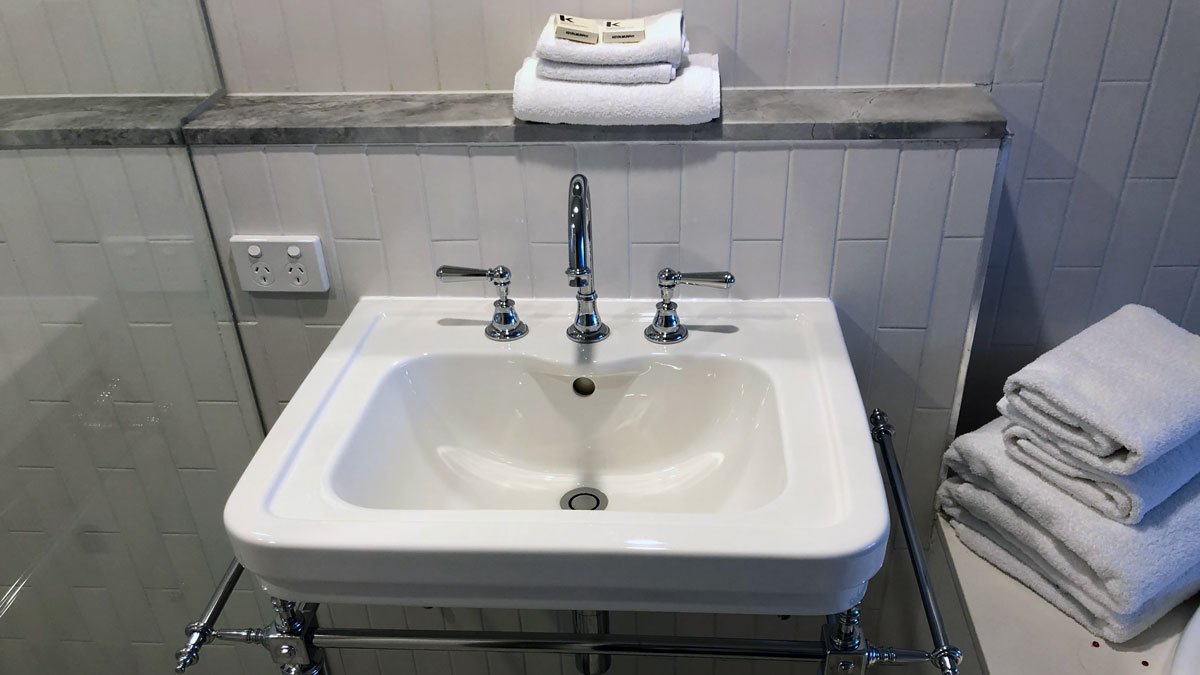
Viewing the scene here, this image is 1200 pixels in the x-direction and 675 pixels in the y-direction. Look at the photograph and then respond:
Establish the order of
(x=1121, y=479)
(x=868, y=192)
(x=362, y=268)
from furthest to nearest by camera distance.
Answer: (x=362, y=268)
(x=868, y=192)
(x=1121, y=479)

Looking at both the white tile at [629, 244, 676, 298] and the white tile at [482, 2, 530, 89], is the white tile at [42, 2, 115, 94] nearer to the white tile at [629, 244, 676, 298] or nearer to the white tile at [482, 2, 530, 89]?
the white tile at [482, 2, 530, 89]

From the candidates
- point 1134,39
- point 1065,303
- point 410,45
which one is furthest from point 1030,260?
point 410,45

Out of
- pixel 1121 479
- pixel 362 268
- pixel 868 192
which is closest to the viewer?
pixel 1121 479

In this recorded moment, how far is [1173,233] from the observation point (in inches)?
47.7

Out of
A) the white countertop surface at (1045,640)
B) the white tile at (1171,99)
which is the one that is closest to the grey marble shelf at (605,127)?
the white tile at (1171,99)

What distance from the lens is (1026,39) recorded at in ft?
3.59

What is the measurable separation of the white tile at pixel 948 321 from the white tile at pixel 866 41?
0.23 m

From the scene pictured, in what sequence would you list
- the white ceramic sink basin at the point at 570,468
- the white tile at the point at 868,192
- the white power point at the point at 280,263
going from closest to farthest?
the white ceramic sink basin at the point at 570,468 < the white tile at the point at 868,192 < the white power point at the point at 280,263

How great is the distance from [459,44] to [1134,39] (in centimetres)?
81

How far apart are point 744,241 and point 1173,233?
59 cm

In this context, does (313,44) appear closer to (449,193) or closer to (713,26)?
(449,193)

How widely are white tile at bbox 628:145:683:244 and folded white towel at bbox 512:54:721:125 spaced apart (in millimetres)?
47

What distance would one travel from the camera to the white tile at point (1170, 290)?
1241 mm

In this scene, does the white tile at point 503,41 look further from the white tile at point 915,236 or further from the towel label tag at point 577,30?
the white tile at point 915,236
